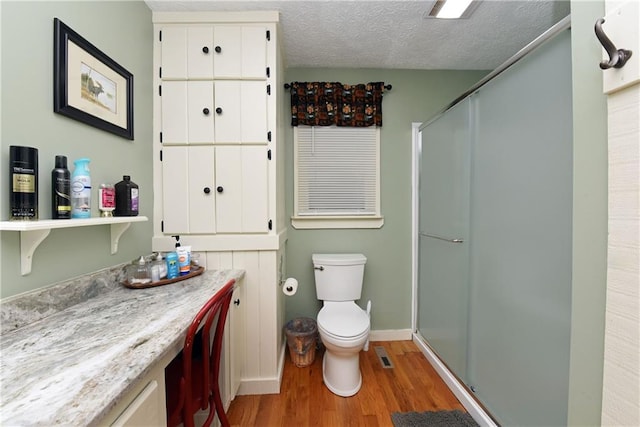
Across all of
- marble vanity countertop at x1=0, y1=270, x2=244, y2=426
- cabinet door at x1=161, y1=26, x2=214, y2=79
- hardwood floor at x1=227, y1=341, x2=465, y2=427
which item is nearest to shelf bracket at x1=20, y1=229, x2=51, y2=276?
marble vanity countertop at x1=0, y1=270, x2=244, y2=426

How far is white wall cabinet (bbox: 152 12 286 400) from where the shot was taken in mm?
1473

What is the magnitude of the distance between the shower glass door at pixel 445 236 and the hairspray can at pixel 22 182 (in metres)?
Result: 2.00

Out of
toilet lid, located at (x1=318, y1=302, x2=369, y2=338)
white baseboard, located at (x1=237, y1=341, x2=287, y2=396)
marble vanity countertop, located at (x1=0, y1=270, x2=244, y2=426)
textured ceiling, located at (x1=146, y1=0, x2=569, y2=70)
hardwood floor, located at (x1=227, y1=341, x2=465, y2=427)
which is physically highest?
textured ceiling, located at (x1=146, y1=0, x2=569, y2=70)

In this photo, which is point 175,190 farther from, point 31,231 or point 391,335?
point 391,335

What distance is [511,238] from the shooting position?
45.7 inches

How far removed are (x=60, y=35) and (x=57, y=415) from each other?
130 cm

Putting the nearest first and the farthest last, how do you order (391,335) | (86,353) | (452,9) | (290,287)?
1. (86,353)
2. (452,9)
3. (290,287)
4. (391,335)

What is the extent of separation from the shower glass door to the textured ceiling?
58cm

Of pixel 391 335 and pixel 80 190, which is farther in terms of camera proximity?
pixel 391 335

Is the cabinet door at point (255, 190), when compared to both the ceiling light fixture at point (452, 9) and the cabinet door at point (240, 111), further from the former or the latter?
the ceiling light fixture at point (452, 9)

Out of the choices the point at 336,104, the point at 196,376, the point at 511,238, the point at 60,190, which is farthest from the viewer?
the point at 336,104

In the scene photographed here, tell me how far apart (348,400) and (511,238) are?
132 centimetres

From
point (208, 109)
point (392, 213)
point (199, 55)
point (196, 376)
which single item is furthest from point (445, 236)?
point (199, 55)

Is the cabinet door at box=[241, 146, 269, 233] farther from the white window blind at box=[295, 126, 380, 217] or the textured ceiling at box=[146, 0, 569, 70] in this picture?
the textured ceiling at box=[146, 0, 569, 70]
